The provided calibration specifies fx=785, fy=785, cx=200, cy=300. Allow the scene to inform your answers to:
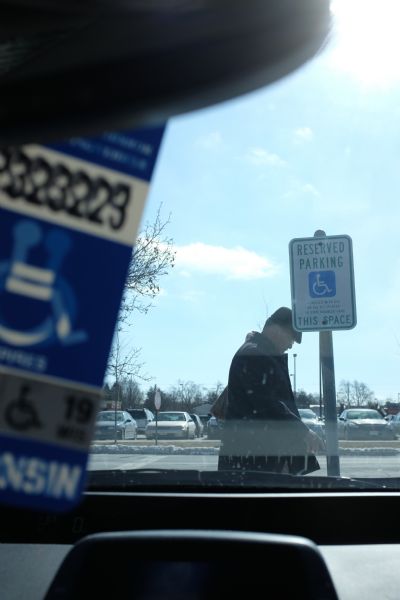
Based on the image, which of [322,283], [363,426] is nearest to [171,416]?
[363,426]

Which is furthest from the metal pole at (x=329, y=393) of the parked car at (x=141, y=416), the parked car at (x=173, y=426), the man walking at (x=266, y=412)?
the parked car at (x=141, y=416)

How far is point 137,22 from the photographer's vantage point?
1.60 m

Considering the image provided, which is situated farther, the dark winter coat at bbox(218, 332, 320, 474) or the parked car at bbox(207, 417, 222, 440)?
the parked car at bbox(207, 417, 222, 440)

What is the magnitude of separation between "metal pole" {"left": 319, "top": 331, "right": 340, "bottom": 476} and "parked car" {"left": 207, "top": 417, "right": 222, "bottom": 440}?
0.61 m

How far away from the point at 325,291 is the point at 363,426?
1.39 m

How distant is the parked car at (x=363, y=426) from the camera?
4.95 m

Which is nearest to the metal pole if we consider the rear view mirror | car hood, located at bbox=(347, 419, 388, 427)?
car hood, located at bbox=(347, 419, 388, 427)

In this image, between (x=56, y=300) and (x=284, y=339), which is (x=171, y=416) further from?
(x=56, y=300)

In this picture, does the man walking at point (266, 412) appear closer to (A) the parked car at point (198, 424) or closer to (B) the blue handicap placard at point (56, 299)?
(A) the parked car at point (198, 424)

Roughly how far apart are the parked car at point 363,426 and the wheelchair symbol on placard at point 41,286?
3395mm

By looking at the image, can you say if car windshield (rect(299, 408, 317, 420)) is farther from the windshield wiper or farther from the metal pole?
the windshield wiper

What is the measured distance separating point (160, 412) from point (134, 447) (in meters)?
0.31

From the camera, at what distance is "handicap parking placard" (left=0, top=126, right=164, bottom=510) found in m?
1.54

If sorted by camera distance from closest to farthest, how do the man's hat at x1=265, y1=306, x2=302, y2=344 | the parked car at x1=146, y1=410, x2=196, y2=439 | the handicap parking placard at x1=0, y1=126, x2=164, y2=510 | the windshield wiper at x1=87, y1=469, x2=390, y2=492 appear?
the handicap parking placard at x1=0, y1=126, x2=164, y2=510
the windshield wiper at x1=87, y1=469, x2=390, y2=492
the man's hat at x1=265, y1=306, x2=302, y2=344
the parked car at x1=146, y1=410, x2=196, y2=439
